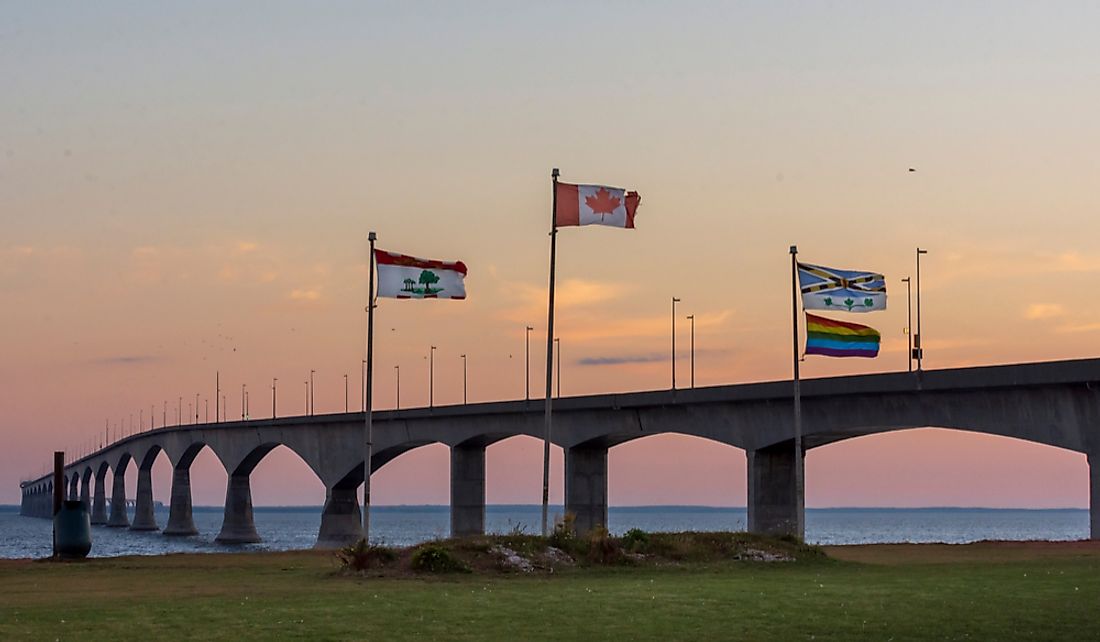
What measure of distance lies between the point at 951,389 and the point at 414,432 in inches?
2076

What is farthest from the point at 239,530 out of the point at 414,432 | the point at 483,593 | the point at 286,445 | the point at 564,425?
the point at 483,593

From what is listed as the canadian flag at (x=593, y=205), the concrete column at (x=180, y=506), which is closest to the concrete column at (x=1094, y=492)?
the canadian flag at (x=593, y=205)

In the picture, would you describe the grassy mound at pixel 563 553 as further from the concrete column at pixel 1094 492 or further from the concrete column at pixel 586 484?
the concrete column at pixel 586 484

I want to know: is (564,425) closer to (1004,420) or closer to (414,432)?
(414,432)

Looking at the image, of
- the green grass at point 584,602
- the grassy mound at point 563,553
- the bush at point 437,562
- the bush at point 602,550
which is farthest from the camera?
the bush at point 602,550

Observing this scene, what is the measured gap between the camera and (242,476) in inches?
5748

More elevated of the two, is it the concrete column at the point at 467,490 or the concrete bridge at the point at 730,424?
the concrete bridge at the point at 730,424

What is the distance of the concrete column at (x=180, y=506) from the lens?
169 meters

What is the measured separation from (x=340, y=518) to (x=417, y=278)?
69281 mm

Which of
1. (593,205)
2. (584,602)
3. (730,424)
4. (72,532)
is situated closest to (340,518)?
(730,424)

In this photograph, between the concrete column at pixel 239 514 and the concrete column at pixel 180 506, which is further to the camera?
the concrete column at pixel 180 506

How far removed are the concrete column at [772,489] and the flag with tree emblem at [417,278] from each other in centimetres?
2579

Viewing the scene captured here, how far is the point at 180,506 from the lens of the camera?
170 m

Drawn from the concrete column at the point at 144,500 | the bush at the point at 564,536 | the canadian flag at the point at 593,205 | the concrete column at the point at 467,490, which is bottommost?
the concrete column at the point at 144,500
